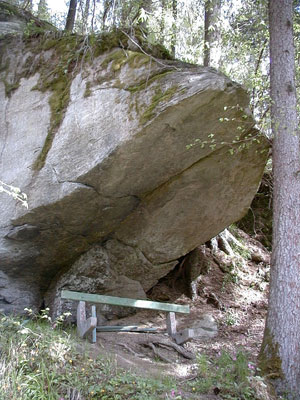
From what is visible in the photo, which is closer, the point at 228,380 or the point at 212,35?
the point at 228,380

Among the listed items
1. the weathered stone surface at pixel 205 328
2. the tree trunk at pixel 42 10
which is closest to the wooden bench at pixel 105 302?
the weathered stone surface at pixel 205 328

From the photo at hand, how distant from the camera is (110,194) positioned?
21.6 feet

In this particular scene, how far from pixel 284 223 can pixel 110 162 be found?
265cm

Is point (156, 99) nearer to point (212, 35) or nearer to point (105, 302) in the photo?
point (105, 302)

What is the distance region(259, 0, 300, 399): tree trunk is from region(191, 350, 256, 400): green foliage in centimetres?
39

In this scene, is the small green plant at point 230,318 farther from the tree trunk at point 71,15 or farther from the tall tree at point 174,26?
the tree trunk at point 71,15

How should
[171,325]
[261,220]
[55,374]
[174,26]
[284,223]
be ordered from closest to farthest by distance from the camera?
[55,374], [284,223], [171,325], [174,26], [261,220]

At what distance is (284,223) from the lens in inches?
222

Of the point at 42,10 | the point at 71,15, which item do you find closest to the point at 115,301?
the point at 71,15

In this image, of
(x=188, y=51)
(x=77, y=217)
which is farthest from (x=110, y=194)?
(x=188, y=51)

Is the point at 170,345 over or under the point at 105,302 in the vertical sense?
under

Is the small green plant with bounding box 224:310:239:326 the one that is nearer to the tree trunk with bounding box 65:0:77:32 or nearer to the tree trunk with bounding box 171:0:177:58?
the tree trunk with bounding box 171:0:177:58

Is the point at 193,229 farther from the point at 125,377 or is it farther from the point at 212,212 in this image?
the point at 125,377

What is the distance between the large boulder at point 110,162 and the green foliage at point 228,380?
9.33 feet
